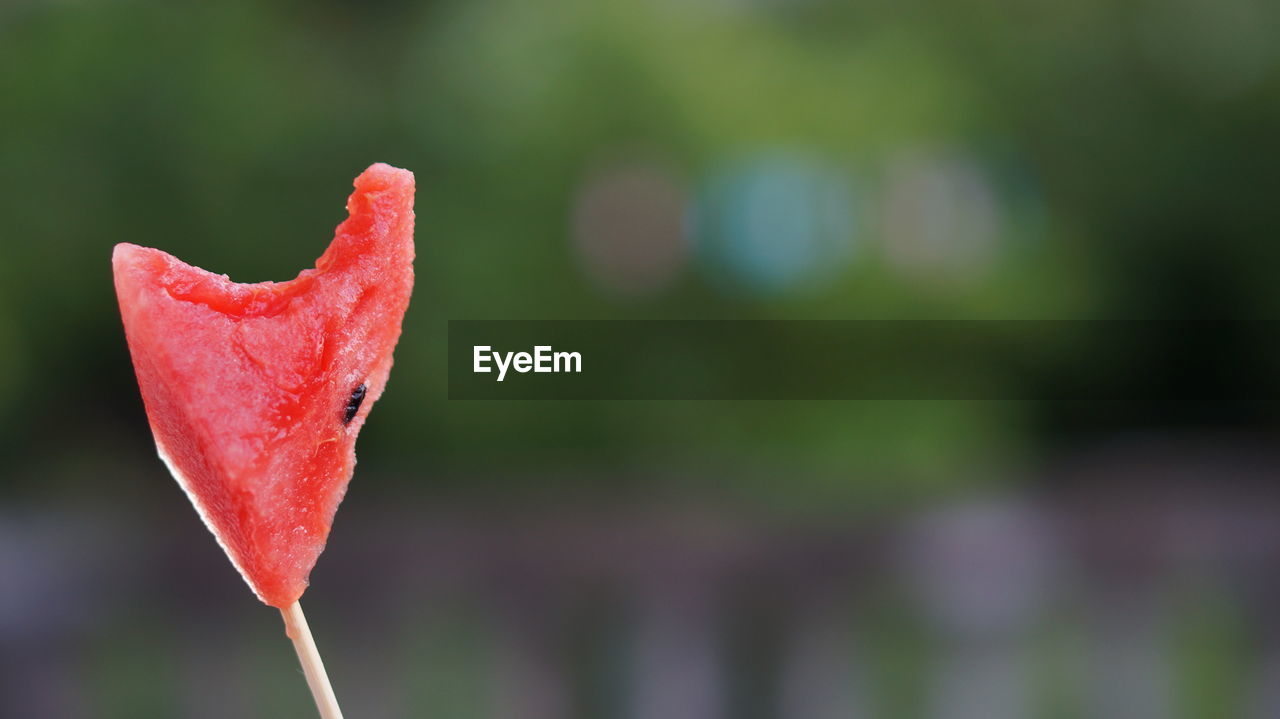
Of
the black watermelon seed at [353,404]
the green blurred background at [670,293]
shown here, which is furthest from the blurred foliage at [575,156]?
the black watermelon seed at [353,404]

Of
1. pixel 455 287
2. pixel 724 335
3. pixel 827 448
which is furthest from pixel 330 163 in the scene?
pixel 827 448

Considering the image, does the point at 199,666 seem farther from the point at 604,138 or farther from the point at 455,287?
the point at 604,138

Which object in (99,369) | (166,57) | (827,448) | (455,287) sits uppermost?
(166,57)

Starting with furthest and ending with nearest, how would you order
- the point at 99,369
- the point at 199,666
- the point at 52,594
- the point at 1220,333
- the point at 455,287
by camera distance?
the point at 1220,333 < the point at 99,369 < the point at 455,287 < the point at 52,594 < the point at 199,666
